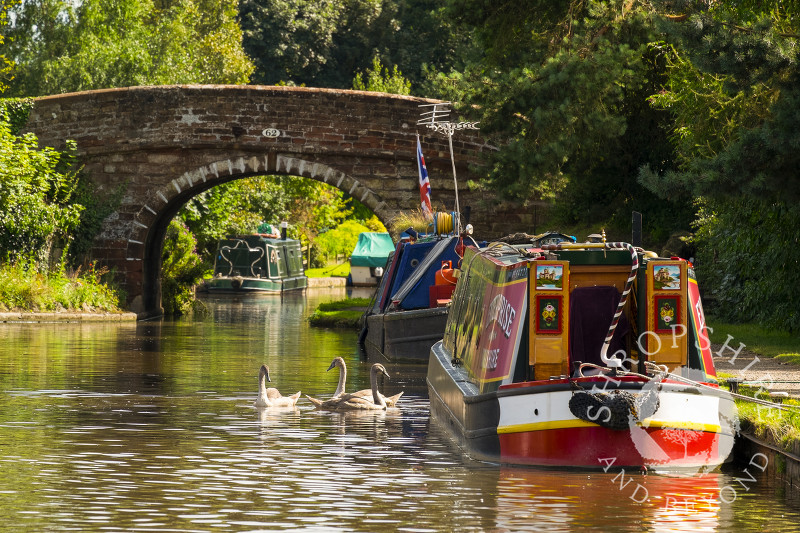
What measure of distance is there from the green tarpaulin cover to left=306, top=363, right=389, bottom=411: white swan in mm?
32961

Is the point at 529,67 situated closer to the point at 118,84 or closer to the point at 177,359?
the point at 177,359

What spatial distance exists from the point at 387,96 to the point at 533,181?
4433 mm

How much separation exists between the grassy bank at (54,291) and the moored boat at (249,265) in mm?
15186

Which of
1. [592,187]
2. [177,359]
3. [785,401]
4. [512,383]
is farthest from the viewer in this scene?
[592,187]

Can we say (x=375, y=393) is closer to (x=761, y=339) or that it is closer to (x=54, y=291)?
(x=761, y=339)

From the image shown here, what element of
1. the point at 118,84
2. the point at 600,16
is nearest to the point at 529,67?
the point at 600,16

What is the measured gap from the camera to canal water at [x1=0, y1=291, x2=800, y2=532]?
7594mm

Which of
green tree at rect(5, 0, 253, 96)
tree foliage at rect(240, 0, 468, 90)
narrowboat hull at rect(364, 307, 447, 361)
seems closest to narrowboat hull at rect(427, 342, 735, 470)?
narrowboat hull at rect(364, 307, 447, 361)

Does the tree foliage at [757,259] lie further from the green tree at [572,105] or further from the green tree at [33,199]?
the green tree at [33,199]

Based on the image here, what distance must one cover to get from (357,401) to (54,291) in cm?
1348

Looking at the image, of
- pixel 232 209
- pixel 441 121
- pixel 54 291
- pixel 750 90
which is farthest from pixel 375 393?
pixel 232 209

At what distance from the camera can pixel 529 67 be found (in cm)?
2192

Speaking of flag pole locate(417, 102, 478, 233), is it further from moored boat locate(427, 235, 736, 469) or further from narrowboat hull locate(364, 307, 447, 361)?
moored boat locate(427, 235, 736, 469)

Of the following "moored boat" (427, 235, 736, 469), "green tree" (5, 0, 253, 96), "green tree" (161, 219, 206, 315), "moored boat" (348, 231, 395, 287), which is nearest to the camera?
"moored boat" (427, 235, 736, 469)
